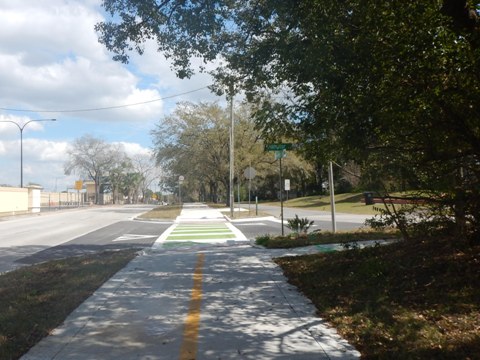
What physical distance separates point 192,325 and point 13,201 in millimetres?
42548

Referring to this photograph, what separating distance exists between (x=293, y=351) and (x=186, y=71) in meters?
7.52

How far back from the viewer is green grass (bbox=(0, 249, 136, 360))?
17.6 ft

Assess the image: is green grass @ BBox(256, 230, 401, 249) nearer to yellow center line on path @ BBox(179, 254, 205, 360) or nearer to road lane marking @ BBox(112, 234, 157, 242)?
yellow center line on path @ BBox(179, 254, 205, 360)

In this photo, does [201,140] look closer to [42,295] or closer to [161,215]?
[161,215]

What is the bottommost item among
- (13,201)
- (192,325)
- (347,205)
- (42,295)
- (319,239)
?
(192,325)

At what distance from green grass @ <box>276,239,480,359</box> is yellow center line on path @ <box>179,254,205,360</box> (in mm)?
1598

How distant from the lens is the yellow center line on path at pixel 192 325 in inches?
191

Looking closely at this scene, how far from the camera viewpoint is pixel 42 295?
24.0 ft

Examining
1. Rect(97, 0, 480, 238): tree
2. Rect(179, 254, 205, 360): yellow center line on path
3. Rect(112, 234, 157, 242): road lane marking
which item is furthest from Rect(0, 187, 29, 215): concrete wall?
Rect(179, 254, 205, 360): yellow center line on path

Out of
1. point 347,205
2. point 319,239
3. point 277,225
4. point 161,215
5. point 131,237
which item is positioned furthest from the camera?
point 347,205

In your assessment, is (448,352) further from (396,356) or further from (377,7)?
(377,7)

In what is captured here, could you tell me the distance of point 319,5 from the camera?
718 centimetres

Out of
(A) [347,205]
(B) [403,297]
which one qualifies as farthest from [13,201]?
(B) [403,297]

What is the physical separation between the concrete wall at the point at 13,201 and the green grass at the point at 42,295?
34007mm
